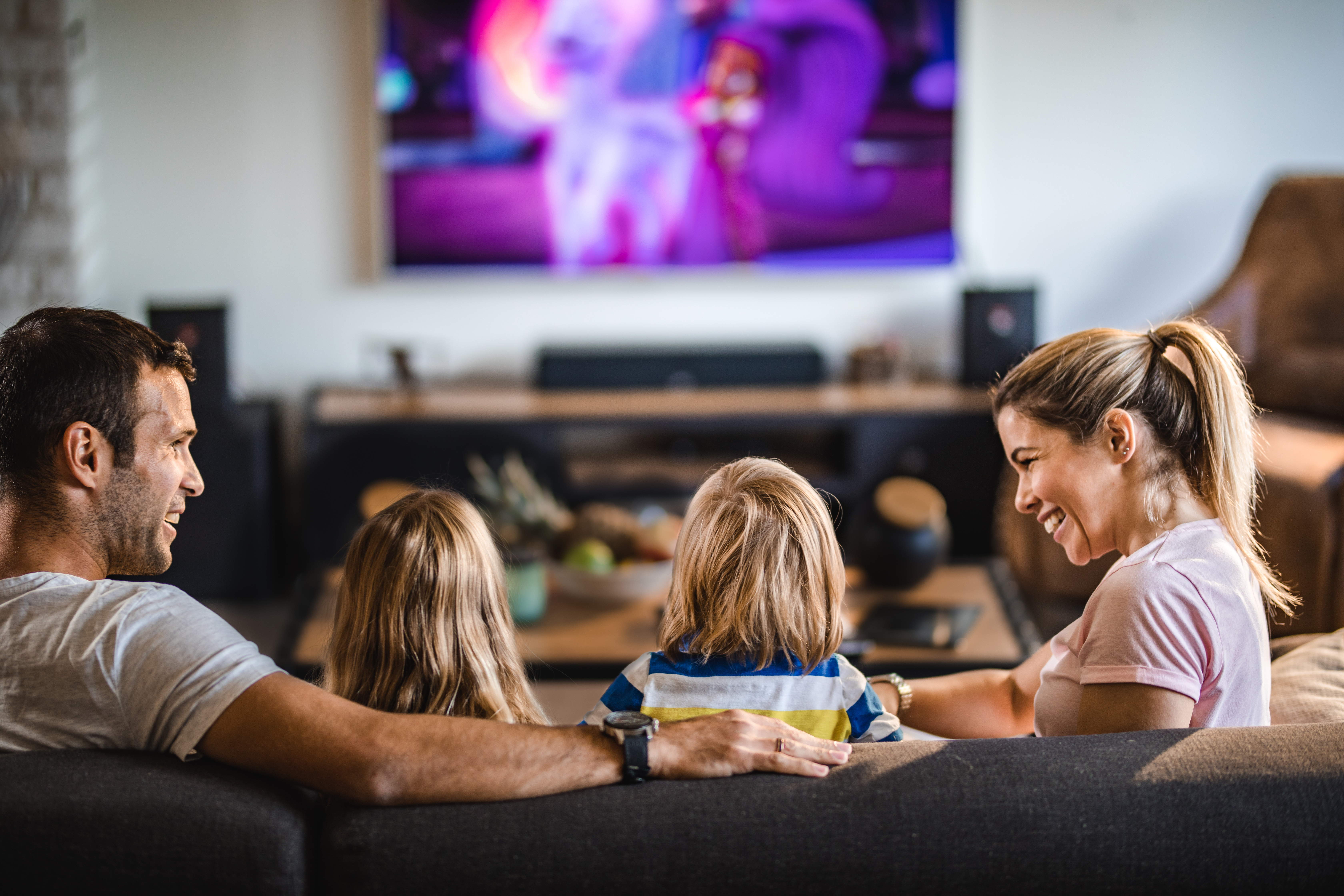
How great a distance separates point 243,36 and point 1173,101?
3261 mm

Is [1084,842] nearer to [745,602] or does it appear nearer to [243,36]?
[745,602]

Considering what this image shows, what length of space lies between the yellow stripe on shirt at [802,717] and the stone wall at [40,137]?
321 cm

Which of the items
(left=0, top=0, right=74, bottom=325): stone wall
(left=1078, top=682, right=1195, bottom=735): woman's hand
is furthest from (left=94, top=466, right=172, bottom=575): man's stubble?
(left=0, top=0, right=74, bottom=325): stone wall

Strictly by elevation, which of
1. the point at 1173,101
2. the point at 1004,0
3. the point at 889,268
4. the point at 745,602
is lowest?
the point at 745,602

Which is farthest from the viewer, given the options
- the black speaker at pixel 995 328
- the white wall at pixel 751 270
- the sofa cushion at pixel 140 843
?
the white wall at pixel 751 270

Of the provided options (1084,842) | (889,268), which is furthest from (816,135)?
(1084,842)

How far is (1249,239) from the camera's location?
133 inches

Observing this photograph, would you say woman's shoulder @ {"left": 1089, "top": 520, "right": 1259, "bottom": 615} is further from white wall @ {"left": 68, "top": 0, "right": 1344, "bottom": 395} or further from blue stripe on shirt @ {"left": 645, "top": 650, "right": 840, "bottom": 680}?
white wall @ {"left": 68, "top": 0, "right": 1344, "bottom": 395}

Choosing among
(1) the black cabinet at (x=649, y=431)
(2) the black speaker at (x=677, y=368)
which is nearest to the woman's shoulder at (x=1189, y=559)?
(1) the black cabinet at (x=649, y=431)

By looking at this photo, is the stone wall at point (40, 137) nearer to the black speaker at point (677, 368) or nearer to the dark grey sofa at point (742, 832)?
the black speaker at point (677, 368)

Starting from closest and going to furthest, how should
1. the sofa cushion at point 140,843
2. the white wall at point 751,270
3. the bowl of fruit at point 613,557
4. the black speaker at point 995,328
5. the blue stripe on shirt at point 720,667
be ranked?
the sofa cushion at point 140,843, the blue stripe on shirt at point 720,667, the bowl of fruit at point 613,557, the black speaker at point 995,328, the white wall at point 751,270

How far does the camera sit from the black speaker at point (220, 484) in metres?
3.56

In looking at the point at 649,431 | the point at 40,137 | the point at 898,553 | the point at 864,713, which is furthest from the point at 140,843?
the point at 40,137

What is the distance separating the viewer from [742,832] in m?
0.93
